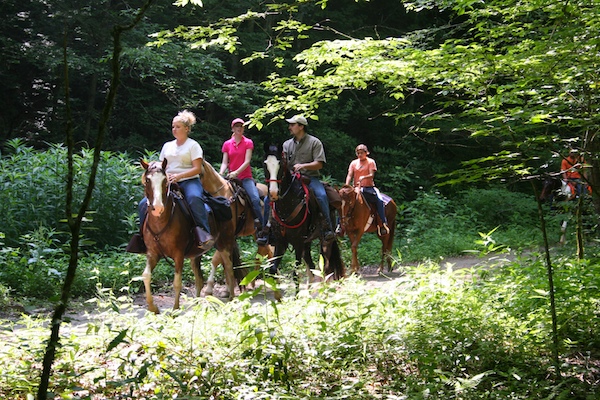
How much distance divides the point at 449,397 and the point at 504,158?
2.19 metres

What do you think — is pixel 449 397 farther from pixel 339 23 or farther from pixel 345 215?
pixel 339 23

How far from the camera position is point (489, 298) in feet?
21.4

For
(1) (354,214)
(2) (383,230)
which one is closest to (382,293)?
(1) (354,214)

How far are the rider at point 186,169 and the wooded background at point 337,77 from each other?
3.64 feet

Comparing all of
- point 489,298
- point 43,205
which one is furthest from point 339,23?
point 489,298

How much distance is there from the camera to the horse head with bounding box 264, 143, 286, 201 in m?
9.16

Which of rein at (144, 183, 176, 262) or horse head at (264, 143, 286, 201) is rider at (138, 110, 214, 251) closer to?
rein at (144, 183, 176, 262)

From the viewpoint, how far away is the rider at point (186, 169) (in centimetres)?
862

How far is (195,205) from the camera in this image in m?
8.62

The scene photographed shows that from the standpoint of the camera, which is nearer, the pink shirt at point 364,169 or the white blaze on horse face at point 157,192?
the white blaze on horse face at point 157,192

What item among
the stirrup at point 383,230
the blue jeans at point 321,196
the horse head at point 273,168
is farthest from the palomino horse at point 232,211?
the stirrup at point 383,230

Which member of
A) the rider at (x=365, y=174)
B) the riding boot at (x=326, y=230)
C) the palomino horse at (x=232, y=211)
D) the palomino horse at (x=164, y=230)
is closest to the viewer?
the palomino horse at (x=164, y=230)

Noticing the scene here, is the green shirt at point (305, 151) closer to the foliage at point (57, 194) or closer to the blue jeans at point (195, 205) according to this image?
the blue jeans at point (195, 205)

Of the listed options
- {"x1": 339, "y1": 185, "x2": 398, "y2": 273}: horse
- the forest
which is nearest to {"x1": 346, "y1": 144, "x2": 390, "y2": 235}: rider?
{"x1": 339, "y1": 185, "x2": 398, "y2": 273}: horse
